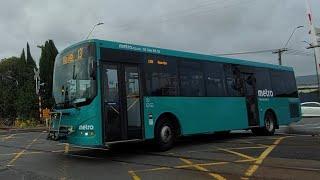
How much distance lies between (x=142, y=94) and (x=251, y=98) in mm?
7020

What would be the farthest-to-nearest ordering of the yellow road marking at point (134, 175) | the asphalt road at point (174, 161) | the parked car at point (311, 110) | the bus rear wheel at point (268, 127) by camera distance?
1. the parked car at point (311, 110)
2. the bus rear wheel at point (268, 127)
3. the asphalt road at point (174, 161)
4. the yellow road marking at point (134, 175)

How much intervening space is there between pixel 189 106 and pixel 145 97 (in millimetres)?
2395

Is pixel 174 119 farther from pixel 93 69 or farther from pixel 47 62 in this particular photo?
pixel 47 62

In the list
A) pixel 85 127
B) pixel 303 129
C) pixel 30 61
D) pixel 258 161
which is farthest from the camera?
pixel 30 61

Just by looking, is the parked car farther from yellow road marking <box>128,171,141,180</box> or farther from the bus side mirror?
yellow road marking <box>128,171,141,180</box>

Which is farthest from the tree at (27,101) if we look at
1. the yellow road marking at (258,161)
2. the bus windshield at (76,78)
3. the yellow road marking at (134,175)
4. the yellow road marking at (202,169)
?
the yellow road marking at (134,175)

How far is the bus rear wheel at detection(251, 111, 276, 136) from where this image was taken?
855 inches

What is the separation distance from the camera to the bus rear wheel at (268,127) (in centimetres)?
2172

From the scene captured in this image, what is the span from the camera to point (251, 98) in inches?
816

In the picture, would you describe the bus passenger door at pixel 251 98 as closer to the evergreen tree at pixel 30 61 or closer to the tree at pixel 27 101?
the tree at pixel 27 101

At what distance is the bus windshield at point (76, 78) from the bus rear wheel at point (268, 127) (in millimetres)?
9979

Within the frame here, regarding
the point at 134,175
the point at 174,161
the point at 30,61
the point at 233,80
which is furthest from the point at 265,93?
the point at 30,61

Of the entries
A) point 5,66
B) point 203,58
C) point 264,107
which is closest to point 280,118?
point 264,107

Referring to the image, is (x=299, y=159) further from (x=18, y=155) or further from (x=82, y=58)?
(x=18, y=155)
